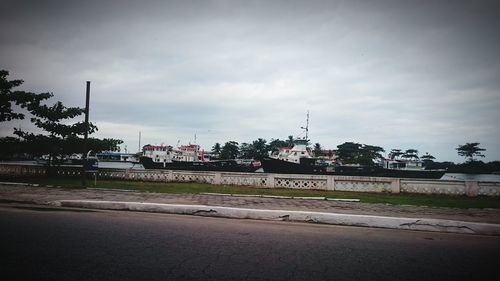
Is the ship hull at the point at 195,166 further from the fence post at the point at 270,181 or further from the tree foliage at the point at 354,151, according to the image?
the tree foliage at the point at 354,151

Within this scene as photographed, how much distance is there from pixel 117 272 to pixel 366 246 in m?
3.91

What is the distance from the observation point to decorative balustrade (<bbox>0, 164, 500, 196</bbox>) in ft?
Result: 53.1

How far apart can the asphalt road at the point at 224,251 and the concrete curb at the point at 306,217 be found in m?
0.46

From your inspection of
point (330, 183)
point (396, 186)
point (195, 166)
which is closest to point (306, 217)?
point (330, 183)

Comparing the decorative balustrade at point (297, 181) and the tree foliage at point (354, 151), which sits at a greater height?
the tree foliage at point (354, 151)

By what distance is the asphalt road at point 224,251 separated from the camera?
Result: 336 centimetres

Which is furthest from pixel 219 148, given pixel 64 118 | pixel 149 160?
pixel 64 118

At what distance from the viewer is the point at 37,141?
698 inches

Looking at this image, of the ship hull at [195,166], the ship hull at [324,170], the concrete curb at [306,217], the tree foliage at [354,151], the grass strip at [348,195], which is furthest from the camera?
the tree foliage at [354,151]

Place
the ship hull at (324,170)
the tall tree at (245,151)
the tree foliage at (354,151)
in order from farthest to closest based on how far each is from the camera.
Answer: the tall tree at (245,151) < the tree foliage at (354,151) < the ship hull at (324,170)

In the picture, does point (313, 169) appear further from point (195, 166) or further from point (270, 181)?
point (270, 181)

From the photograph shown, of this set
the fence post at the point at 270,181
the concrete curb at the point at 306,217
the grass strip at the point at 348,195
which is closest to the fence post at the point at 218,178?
the fence post at the point at 270,181

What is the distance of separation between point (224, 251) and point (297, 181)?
14400 mm

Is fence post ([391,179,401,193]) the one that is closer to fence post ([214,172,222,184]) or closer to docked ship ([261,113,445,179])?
fence post ([214,172,222,184])
